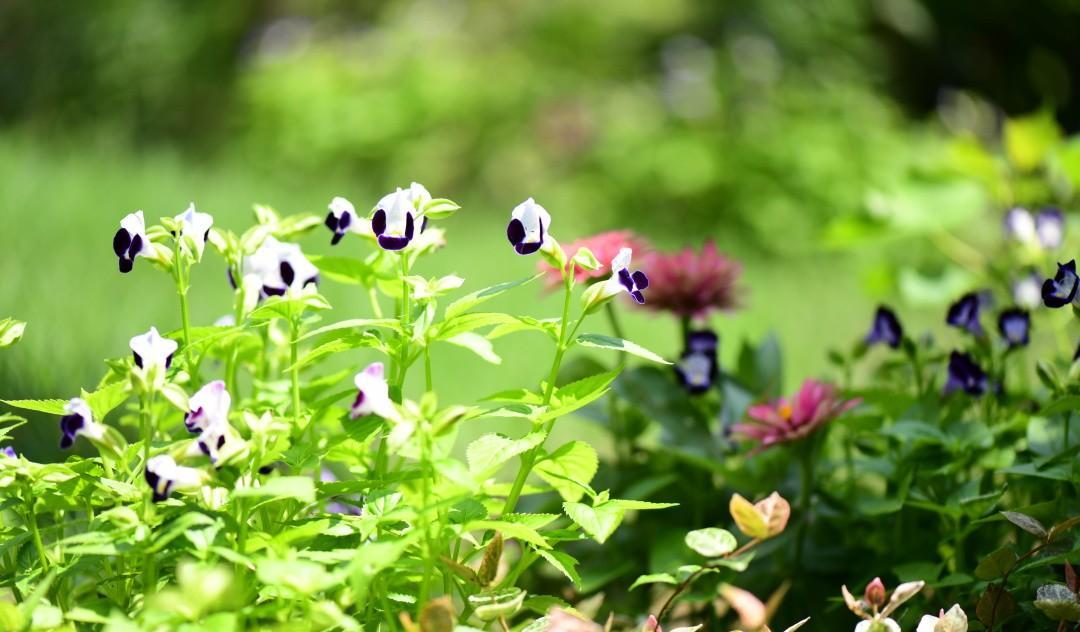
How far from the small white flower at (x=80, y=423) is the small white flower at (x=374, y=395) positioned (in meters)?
0.24

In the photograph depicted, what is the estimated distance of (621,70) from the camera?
840 centimetres

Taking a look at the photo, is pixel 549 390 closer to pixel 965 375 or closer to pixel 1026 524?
pixel 1026 524

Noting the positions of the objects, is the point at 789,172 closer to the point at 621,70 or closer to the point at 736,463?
the point at 621,70

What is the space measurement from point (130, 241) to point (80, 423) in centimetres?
20

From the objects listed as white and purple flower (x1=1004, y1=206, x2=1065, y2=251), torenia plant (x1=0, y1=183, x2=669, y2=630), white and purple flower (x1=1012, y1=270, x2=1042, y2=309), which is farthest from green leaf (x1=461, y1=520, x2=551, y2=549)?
white and purple flower (x1=1004, y1=206, x2=1065, y2=251)

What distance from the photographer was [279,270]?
1.25m

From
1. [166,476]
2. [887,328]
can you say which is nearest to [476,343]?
[166,476]

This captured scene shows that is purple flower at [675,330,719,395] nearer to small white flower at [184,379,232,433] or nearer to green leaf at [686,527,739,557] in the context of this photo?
green leaf at [686,527,739,557]

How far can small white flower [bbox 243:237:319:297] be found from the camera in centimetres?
125

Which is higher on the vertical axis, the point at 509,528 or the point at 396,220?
the point at 396,220

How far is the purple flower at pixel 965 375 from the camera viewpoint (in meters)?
1.57

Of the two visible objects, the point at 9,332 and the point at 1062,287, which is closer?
the point at 9,332

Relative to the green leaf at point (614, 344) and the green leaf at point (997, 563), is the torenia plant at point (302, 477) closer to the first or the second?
the green leaf at point (614, 344)

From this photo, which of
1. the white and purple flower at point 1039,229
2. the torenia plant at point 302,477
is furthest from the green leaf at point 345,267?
the white and purple flower at point 1039,229
